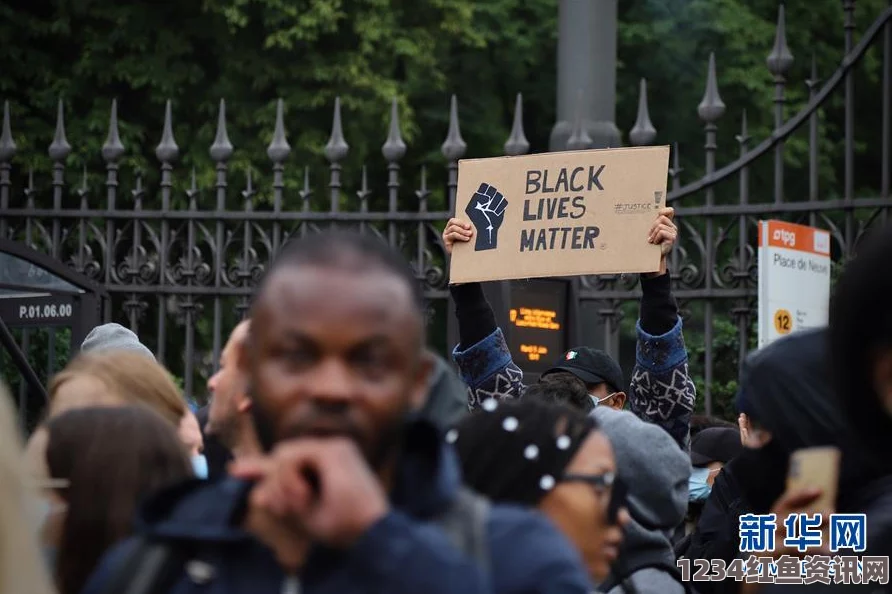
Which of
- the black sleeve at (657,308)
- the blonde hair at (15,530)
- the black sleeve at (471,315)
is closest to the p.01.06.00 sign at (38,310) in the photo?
the black sleeve at (471,315)

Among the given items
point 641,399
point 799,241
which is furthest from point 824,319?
point 641,399

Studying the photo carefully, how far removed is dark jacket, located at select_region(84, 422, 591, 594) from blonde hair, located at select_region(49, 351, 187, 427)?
1411 millimetres

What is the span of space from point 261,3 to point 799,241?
29.4 ft

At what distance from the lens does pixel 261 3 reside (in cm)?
1606

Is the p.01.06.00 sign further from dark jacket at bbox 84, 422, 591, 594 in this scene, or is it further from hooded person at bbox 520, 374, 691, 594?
dark jacket at bbox 84, 422, 591, 594

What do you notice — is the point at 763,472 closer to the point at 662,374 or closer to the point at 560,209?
the point at 662,374

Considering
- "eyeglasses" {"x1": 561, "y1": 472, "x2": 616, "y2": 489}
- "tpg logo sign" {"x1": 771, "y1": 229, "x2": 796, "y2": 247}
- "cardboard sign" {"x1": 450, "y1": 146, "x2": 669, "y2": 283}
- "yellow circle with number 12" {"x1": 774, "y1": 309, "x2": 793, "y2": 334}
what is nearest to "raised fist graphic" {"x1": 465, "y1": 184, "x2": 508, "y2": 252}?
"cardboard sign" {"x1": 450, "y1": 146, "x2": 669, "y2": 283}

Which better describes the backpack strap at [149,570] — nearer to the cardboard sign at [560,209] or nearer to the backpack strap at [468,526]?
the backpack strap at [468,526]

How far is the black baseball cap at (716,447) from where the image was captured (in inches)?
261

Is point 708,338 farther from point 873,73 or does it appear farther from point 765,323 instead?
point 873,73

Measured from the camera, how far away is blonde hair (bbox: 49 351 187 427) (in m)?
3.61

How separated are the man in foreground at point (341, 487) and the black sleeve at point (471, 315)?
2.42 meters

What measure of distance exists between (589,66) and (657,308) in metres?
5.55

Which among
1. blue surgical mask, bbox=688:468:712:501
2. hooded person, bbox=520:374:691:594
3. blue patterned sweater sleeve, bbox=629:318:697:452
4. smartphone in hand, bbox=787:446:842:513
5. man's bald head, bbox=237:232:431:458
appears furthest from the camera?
blue surgical mask, bbox=688:468:712:501
